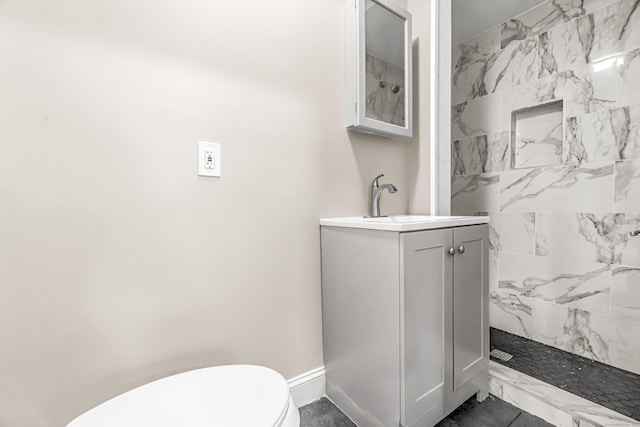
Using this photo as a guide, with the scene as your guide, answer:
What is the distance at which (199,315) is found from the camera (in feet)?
3.44

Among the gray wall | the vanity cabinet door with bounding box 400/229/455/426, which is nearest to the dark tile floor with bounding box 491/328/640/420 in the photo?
the vanity cabinet door with bounding box 400/229/455/426

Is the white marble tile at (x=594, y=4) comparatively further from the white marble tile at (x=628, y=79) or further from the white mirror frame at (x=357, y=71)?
the white mirror frame at (x=357, y=71)

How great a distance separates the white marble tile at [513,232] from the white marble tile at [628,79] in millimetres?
759

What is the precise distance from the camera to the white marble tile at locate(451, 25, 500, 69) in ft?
6.97

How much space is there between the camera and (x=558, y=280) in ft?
5.97

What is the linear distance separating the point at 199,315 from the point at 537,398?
1.43 meters

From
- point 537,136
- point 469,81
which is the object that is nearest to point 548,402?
point 537,136

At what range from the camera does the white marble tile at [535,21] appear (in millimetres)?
1779

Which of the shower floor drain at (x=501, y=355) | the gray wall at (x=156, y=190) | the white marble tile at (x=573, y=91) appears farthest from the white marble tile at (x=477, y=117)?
the shower floor drain at (x=501, y=355)

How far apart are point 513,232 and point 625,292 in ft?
2.06

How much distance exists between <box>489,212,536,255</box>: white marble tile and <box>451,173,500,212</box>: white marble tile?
0.31ft

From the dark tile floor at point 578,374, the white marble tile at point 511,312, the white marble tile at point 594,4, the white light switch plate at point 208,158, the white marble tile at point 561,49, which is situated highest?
the white marble tile at point 594,4

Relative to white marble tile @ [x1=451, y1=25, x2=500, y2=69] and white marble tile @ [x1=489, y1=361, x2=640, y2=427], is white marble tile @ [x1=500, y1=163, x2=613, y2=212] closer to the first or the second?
white marble tile @ [x1=451, y1=25, x2=500, y2=69]

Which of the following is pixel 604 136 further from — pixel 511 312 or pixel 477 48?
pixel 511 312
